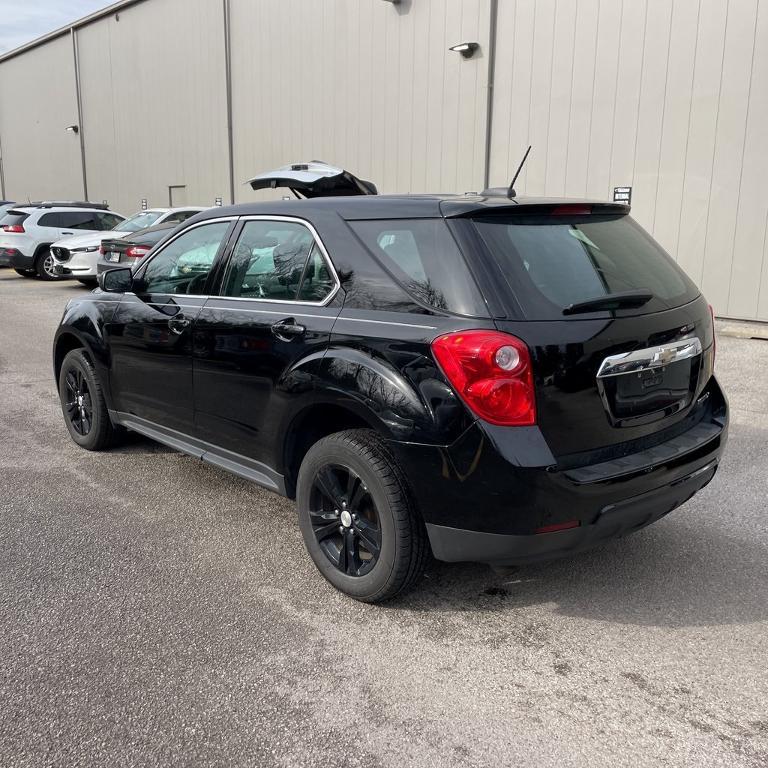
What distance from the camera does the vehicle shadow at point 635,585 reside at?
10.3 ft

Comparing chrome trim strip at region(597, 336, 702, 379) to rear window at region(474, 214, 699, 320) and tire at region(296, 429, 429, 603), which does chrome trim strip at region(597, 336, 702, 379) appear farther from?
tire at region(296, 429, 429, 603)

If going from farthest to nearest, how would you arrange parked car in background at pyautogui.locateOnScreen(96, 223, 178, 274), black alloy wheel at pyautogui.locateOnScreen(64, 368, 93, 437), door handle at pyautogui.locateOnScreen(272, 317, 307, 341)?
1. parked car in background at pyautogui.locateOnScreen(96, 223, 178, 274)
2. black alloy wheel at pyautogui.locateOnScreen(64, 368, 93, 437)
3. door handle at pyautogui.locateOnScreen(272, 317, 307, 341)

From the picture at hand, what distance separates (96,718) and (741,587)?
2644 millimetres

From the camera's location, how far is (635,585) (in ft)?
11.0

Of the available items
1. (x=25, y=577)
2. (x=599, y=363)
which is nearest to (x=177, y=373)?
(x=25, y=577)

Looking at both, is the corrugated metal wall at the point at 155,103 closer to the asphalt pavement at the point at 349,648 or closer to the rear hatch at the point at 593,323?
the asphalt pavement at the point at 349,648

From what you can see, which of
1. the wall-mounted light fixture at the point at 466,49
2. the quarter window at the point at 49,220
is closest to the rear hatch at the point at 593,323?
the wall-mounted light fixture at the point at 466,49

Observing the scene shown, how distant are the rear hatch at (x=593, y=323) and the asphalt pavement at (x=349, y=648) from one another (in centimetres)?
79

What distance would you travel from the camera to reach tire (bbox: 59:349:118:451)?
16.4ft

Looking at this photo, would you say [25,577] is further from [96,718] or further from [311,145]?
[311,145]

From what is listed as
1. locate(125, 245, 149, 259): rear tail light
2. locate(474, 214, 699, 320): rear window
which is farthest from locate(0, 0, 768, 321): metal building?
locate(474, 214, 699, 320): rear window

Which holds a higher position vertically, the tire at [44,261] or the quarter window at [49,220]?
the quarter window at [49,220]

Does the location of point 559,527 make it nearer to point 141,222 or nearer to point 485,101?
point 485,101

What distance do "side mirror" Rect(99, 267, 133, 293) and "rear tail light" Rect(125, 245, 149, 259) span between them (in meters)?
7.82
